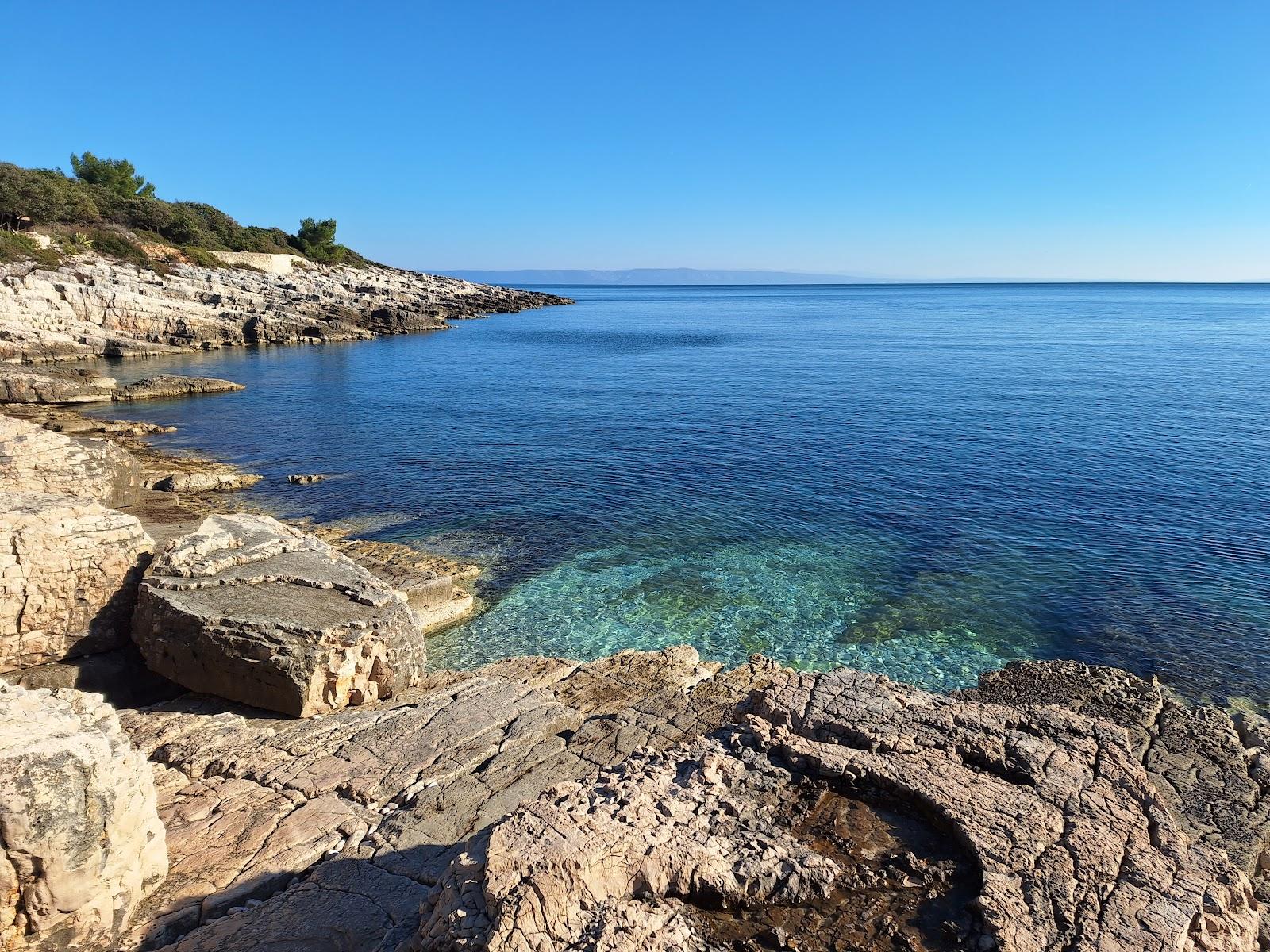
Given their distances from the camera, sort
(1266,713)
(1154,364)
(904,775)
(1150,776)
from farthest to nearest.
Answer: (1154,364)
(1266,713)
(1150,776)
(904,775)

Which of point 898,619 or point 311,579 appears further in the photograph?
point 898,619

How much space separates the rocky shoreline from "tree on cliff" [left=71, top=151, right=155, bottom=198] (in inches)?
3965

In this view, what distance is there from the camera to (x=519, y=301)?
14300cm

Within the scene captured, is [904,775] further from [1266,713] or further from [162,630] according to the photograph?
[162,630]

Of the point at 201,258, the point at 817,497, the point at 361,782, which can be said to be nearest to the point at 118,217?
the point at 201,258

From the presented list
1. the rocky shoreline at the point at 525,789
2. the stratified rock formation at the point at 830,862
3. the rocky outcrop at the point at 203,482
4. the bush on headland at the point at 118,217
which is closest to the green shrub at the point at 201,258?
the bush on headland at the point at 118,217

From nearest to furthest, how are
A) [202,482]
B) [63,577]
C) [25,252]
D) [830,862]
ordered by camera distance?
[830,862]
[63,577]
[202,482]
[25,252]

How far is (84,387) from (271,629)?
3687cm

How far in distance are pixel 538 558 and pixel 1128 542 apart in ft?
55.7

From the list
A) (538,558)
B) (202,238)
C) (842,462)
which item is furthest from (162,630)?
(202,238)

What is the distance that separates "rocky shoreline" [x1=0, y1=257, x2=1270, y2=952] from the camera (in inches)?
259

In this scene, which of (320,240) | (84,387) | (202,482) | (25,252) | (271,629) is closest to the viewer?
(271,629)

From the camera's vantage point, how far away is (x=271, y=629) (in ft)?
40.2

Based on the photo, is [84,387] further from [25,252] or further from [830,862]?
[830,862]
